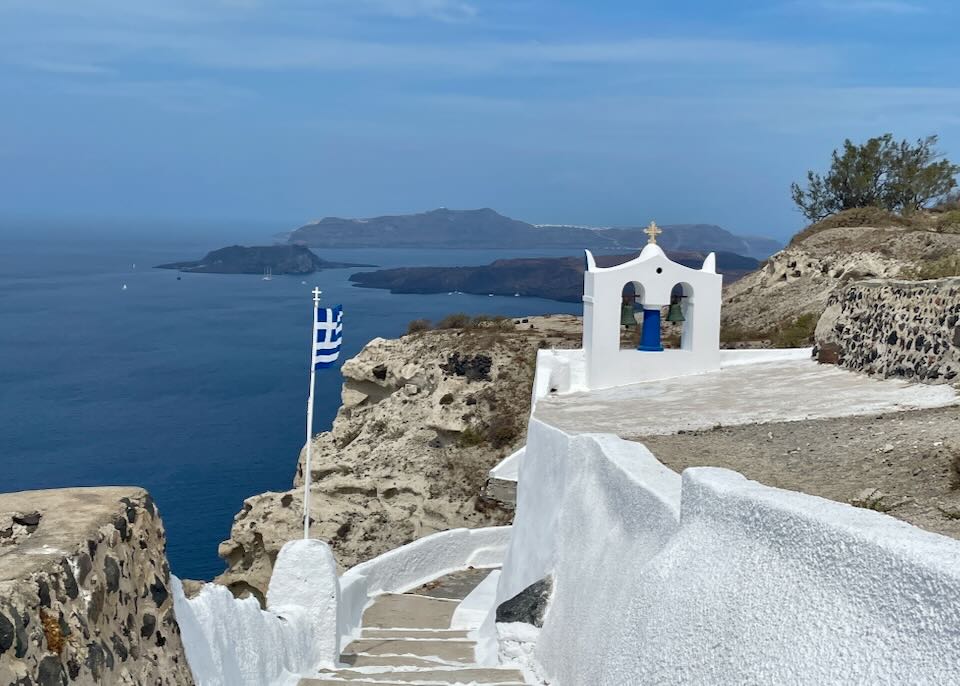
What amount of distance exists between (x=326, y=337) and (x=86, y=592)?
8145 millimetres

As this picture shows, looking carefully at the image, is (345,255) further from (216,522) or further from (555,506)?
(555,506)

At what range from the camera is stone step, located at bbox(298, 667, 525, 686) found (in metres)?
7.57

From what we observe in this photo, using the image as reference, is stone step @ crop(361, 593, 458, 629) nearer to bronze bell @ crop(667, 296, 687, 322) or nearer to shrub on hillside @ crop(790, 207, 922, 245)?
bronze bell @ crop(667, 296, 687, 322)

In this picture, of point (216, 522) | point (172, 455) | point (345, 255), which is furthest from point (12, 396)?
point (345, 255)

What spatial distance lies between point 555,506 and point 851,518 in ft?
17.3

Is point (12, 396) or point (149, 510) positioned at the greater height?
point (149, 510)

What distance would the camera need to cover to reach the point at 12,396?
56.5 meters

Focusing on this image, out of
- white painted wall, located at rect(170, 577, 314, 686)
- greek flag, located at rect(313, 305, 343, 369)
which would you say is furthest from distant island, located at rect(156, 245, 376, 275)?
white painted wall, located at rect(170, 577, 314, 686)

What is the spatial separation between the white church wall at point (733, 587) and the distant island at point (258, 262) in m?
143

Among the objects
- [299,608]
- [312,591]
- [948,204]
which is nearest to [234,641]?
[299,608]

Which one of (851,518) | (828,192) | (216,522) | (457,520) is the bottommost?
(216,522)

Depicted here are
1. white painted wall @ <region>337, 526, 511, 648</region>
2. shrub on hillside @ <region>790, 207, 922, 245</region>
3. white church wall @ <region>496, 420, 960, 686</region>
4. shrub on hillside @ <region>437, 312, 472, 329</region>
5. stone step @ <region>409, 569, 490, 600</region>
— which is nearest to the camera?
white church wall @ <region>496, 420, 960, 686</region>

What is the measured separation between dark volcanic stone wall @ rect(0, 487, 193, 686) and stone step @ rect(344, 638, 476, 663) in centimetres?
515

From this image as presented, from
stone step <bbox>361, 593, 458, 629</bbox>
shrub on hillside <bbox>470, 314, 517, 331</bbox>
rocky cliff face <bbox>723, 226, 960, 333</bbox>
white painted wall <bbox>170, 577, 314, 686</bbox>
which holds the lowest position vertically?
stone step <bbox>361, 593, 458, 629</bbox>
